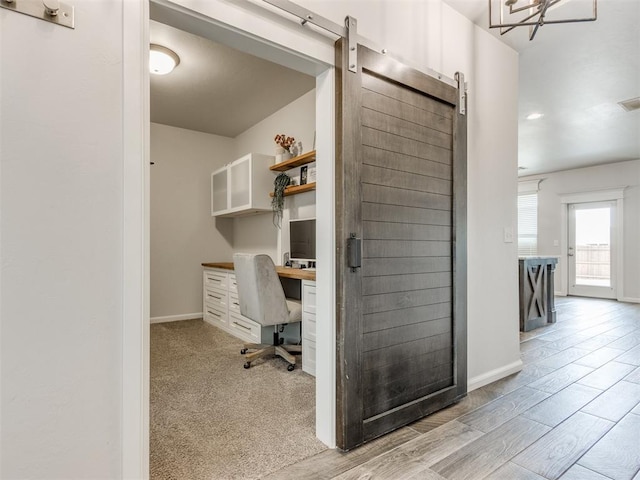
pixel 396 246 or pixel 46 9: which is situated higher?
pixel 46 9

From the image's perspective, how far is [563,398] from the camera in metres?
2.35

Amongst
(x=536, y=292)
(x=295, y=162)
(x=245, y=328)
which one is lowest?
(x=245, y=328)

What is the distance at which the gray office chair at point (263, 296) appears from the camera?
2.83 metres

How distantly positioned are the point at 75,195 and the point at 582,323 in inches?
225

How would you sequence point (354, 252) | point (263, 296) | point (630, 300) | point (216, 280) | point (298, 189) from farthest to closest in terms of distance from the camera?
point (630, 300) → point (216, 280) → point (298, 189) → point (263, 296) → point (354, 252)

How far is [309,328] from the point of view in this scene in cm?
280

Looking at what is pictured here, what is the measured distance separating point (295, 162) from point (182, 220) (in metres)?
2.10

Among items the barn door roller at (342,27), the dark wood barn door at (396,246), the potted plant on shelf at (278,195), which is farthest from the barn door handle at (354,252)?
the potted plant on shelf at (278,195)

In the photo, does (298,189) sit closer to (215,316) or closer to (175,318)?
(215,316)

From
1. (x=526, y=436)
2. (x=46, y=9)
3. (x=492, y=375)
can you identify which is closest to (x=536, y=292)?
(x=492, y=375)

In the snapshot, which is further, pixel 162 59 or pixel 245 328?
pixel 245 328

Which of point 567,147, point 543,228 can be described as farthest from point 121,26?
point 543,228

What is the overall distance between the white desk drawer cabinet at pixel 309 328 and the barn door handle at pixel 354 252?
108 centimetres

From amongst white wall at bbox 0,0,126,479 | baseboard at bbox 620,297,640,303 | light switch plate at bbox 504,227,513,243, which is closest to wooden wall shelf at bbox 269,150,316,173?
light switch plate at bbox 504,227,513,243
